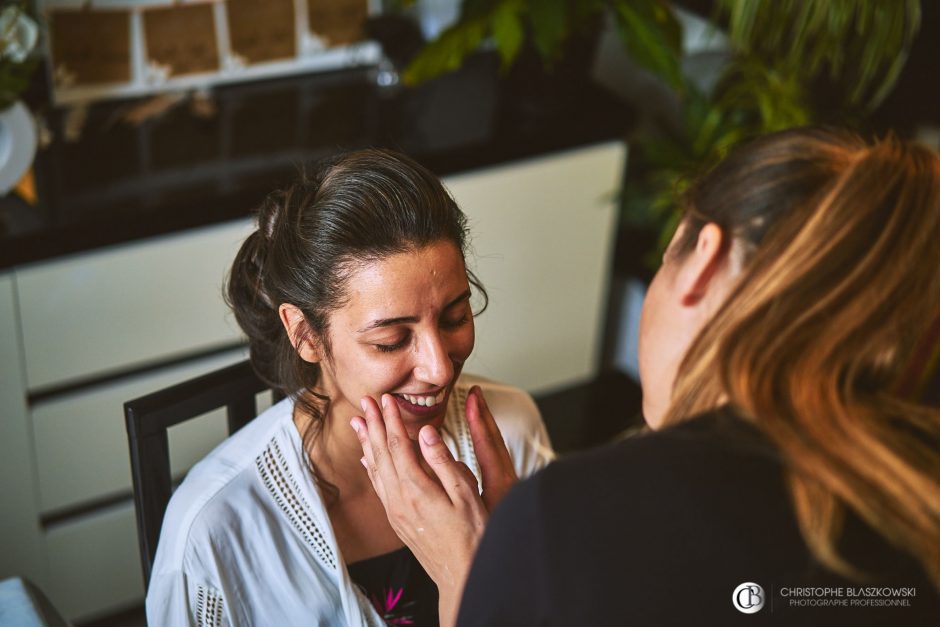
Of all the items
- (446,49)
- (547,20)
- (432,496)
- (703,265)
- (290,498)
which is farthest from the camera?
(446,49)

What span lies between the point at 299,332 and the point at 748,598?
71cm

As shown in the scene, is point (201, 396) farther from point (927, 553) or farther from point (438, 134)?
point (438, 134)

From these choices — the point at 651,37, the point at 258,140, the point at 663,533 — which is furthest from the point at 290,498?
the point at 651,37

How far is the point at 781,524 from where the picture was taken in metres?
0.86

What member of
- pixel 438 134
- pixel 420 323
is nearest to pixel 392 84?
pixel 438 134

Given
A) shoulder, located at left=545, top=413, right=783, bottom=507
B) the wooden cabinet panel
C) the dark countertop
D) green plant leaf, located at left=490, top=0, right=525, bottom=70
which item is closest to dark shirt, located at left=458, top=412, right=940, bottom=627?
shoulder, located at left=545, top=413, right=783, bottom=507

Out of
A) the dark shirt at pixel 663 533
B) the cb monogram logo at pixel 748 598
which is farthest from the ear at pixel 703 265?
the cb monogram logo at pixel 748 598

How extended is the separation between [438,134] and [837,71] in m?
0.99

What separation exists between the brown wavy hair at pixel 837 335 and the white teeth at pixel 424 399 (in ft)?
1.57

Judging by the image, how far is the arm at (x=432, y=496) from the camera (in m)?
1.12

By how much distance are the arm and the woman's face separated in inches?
5.1

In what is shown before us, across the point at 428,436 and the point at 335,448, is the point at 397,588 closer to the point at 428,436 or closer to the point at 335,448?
the point at 335,448

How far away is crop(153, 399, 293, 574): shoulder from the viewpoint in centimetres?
133

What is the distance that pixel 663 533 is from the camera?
2.82 ft
